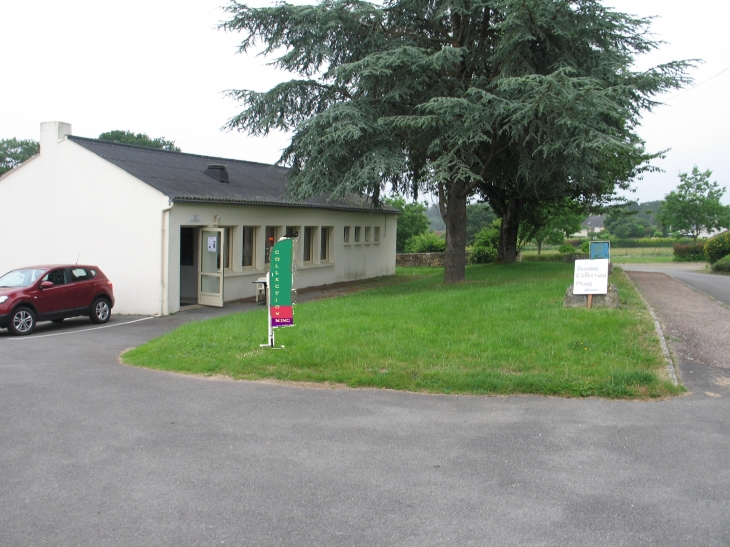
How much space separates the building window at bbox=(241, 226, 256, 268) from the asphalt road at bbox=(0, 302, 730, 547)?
14.0 metres

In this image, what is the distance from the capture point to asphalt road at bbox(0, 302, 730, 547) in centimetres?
455

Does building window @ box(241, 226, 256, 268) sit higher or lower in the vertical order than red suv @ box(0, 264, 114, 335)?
higher

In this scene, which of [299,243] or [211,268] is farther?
[299,243]

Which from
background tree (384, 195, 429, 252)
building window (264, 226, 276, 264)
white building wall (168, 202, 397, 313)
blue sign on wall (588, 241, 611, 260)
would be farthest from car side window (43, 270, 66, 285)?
background tree (384, 195, 429, 252)

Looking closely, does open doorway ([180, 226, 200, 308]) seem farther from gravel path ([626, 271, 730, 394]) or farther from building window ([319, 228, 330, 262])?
gravel path ([626, 271, 730, 394])

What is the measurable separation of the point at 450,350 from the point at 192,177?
14731 mm

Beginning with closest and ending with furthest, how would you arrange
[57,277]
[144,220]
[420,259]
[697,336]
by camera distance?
[697,336], [57,277], [144,220], [420,259]

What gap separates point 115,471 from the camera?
5.68 meters

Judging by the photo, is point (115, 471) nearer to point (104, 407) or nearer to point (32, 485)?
point (32, 485)

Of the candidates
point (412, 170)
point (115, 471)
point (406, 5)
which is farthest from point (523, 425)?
point (406, 5)

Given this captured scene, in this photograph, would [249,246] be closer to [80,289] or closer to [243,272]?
[243,272]

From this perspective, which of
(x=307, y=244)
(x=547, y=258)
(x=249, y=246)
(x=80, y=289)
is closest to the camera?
(x=80, y=289)

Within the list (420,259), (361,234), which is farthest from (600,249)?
(420,259)

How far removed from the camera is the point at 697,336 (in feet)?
36.9
